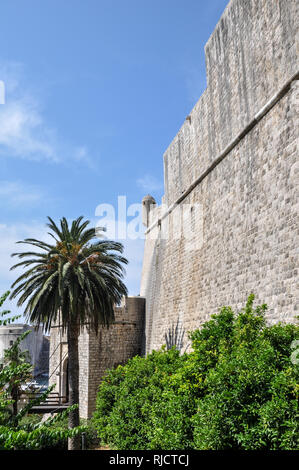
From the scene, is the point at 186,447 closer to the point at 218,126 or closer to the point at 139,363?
the point at 139,363

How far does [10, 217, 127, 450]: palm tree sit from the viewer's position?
13.0 meters

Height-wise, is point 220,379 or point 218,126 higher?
point 218,126

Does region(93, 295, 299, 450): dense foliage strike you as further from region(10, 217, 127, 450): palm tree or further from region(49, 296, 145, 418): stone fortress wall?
region(49, 296, 145, 418): stone fortress wall

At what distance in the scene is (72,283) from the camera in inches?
512

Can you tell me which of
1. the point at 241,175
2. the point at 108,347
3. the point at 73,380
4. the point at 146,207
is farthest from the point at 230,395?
the point at 146,207

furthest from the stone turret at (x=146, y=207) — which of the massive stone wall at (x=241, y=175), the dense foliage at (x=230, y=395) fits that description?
the dense foliage at (x=230, y=395)

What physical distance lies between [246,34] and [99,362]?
12.6 meters

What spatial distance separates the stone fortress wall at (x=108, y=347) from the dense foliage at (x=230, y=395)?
7356mm

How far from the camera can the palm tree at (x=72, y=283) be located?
13.0m

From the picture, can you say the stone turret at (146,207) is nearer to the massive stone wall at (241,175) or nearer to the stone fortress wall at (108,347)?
the stone fortress wall at (108,347)

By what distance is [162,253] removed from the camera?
673 inches

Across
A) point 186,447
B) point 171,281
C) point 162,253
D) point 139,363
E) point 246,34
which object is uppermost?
point 246,34
